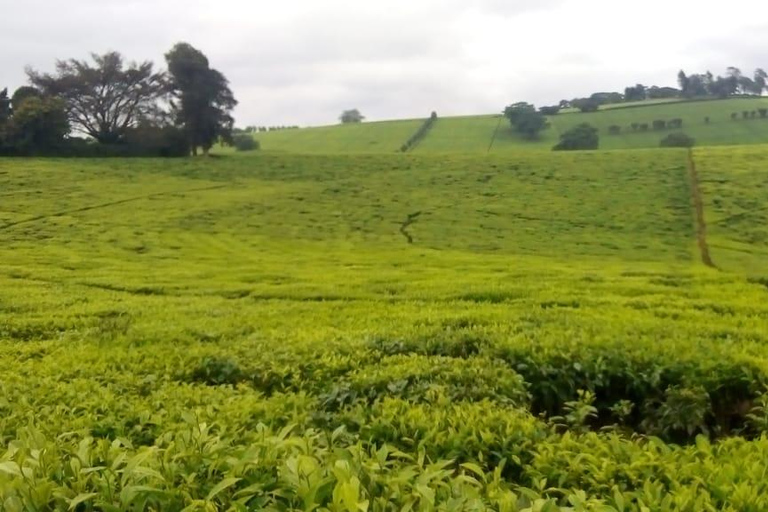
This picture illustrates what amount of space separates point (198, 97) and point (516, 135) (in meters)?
38.7

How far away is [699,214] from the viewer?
127 ft

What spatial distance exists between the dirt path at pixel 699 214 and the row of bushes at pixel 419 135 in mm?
33132

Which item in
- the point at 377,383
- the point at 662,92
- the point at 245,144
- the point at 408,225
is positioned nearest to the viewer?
the point at 377,383

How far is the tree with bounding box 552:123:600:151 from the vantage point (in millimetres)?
73188

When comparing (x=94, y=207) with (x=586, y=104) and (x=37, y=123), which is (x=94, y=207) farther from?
(x=586, y=104)

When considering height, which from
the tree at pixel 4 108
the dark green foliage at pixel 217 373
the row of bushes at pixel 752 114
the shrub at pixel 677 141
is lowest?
the dark green foliage at pixel 217 373

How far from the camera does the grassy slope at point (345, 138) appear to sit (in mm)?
81000

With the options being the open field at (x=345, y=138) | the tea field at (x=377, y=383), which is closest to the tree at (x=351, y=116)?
the open field at (x=345, y=138)

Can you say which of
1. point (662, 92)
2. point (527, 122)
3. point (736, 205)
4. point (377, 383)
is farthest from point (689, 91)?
point (377, 383)

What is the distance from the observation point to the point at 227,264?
26.6 meters

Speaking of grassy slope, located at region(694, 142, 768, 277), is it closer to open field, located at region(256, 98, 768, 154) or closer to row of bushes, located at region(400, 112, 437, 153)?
open field, located at region(256, 98, 768, 154)

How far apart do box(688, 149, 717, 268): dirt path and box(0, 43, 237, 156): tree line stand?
127 feet

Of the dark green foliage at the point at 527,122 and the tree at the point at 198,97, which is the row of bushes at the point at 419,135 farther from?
the tree at the point at 198,97

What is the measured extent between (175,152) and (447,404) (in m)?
62.9
